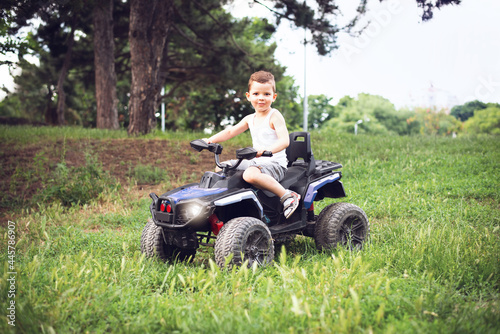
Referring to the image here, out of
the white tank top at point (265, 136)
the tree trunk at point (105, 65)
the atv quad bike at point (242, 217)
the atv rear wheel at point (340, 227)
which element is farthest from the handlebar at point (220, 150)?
the tree trunk at point (105, 65)

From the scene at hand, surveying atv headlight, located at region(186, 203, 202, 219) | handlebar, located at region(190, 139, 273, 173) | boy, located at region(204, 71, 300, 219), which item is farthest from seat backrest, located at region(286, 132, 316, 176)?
atv headlight, located at region(186, 203, 202, 219)

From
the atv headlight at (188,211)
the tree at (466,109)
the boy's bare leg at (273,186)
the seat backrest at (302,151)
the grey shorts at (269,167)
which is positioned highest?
the tree at (466,109)

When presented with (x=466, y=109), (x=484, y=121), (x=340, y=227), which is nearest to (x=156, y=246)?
(x=340, y=227)

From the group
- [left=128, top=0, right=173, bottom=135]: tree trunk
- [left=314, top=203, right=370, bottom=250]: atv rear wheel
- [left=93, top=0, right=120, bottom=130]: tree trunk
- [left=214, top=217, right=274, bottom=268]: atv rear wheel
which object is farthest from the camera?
[left=93, top=0, right=120, bottom=130]: tree trunk

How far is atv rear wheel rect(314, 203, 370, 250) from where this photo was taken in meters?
4.52

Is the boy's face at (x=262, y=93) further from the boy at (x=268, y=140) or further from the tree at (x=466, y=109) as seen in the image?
the tree at (x=466, y=109)

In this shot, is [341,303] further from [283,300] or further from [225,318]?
[225,318]

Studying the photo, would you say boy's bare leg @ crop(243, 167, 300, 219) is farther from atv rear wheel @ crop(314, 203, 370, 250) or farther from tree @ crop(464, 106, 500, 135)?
tree @ crop(464, 106, 500, 135)

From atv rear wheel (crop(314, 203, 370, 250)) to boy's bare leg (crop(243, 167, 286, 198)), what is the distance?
73 centimetres

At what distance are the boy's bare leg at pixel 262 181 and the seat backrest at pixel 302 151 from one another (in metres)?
0.58

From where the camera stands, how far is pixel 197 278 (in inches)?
130

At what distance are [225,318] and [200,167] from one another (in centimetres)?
730

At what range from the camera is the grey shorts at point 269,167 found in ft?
13.8

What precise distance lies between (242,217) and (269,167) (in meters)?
0.65
